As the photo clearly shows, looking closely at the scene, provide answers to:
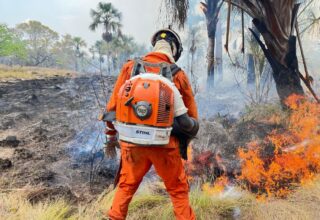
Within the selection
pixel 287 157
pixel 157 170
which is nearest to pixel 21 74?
pixel 287 157

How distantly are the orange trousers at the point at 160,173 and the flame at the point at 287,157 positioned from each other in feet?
5.60

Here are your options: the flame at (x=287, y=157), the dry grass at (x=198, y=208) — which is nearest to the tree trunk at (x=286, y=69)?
the flame at (x=287, y=157)

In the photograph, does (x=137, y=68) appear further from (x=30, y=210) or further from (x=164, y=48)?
(x=30, y=210)

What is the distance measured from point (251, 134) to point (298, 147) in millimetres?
1416

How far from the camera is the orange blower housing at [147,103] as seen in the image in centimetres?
238

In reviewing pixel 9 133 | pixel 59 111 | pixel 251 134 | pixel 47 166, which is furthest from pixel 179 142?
pixel 59 111

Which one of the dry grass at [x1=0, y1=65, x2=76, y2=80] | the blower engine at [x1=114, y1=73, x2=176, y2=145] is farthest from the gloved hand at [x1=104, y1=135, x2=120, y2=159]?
the dry grass at [x1=0, y1=65, x2=76, y2=80]

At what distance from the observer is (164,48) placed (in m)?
2.90

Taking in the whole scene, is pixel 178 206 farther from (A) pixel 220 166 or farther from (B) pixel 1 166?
(B) pixel 1 166

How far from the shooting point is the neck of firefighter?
2.87m

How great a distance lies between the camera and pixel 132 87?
2.44 metres

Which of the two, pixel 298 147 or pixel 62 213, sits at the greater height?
pixel 298 147

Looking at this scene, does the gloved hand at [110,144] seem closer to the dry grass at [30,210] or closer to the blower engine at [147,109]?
the blower engine at [147,109]

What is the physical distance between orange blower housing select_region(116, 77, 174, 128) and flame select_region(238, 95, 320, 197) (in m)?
2.18
